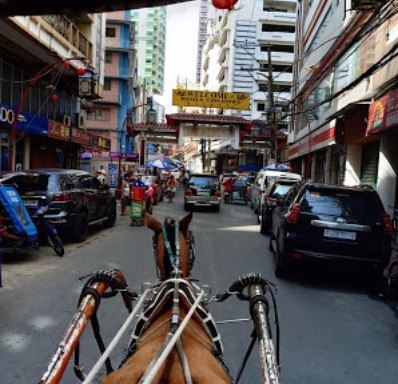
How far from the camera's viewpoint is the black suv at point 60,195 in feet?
35.3

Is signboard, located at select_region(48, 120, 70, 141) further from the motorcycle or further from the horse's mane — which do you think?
the horse's mane

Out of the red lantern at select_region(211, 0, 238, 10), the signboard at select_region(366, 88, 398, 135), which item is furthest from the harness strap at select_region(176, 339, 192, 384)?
the signboard at select_region(366, 88, 398, 135)

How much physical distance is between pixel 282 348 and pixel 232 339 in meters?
0.53

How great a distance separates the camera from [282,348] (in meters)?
5.29

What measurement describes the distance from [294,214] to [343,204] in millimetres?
833

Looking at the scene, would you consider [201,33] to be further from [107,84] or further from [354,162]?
[354,162]

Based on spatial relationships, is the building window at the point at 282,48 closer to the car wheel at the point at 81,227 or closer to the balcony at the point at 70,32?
the balcony at the point at 70,32

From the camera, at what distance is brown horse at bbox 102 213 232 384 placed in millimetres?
1989

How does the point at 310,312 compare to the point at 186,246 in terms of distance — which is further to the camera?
the point at 310,312

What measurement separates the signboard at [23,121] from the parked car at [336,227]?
40.8 ft

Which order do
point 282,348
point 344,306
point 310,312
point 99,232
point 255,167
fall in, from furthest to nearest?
point 255,167, point 99,232, point 344,306, point 310,312, point 282,348

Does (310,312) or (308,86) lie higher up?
(308,86)

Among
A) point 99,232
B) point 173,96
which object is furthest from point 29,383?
point 173,96

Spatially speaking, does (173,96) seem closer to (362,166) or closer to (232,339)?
(362,166)
